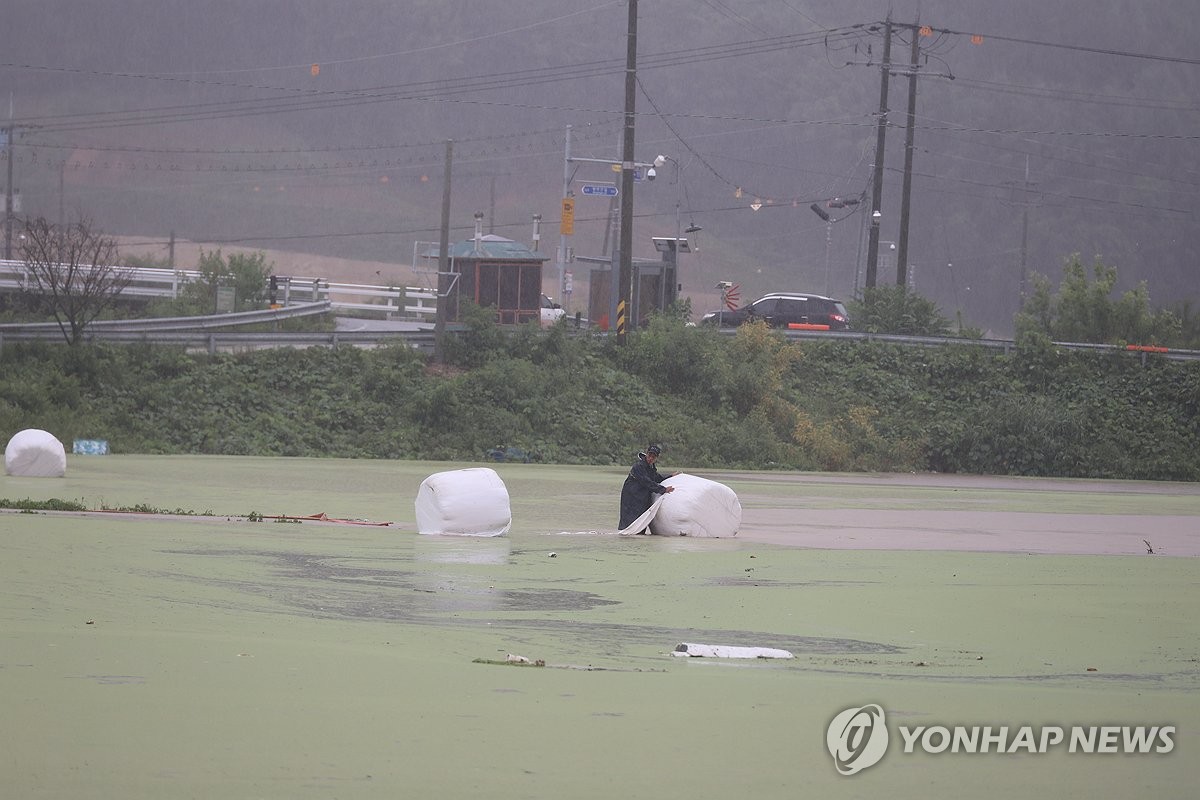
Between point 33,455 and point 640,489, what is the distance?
34.8ft

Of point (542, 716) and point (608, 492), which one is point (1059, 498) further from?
point (542, 716)

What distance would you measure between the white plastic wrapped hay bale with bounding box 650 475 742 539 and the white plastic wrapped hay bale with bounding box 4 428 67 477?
418 inches

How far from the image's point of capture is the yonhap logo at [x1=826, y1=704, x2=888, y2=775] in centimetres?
752

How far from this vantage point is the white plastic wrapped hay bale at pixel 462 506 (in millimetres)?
17938

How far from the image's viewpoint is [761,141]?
191 metres

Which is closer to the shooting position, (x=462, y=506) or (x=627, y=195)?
(x=462, y=506)

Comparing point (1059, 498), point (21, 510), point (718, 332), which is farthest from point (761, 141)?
point (21, 510)

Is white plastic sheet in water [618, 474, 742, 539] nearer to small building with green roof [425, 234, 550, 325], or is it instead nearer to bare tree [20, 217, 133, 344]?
bare tree [20, 217, 133, 344]

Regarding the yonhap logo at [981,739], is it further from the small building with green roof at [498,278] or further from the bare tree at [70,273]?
the small building with green roof at [498,278]

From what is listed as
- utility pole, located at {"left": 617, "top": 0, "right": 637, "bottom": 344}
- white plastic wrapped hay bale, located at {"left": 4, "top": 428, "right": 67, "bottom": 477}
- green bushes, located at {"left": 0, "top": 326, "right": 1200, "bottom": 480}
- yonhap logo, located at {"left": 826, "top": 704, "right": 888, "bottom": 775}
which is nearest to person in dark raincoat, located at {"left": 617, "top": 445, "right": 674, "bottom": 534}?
white plastic wrapped hay bale, located at {"left": 4, "top": 428, "right": 67, "bottom": 477}

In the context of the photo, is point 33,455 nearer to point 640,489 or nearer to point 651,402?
point 640,489

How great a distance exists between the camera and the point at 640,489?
1931 centimetres

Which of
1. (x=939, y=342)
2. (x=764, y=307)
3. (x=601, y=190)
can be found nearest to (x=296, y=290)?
(x=601, y=190)

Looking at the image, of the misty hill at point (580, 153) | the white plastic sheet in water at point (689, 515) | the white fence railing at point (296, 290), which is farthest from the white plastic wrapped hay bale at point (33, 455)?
the misty hill at point (580, 153)
